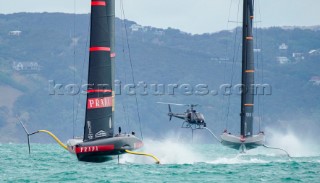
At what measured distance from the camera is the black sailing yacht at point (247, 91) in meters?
66.4

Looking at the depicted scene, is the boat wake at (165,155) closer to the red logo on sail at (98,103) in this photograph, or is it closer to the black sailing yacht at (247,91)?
the red logo on sail at (98,103)

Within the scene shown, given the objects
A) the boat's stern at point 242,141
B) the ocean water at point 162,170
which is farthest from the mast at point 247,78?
the ocean water at point 162,170

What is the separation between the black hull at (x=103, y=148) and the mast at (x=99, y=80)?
82cm

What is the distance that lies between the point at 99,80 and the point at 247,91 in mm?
21433

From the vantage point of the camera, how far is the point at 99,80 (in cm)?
4881

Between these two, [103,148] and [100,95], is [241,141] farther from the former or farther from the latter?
[103,148]

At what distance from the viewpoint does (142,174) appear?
154 feet

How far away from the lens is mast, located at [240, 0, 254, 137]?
68250 millimetres

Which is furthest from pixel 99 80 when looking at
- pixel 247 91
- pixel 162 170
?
pixel 247 91

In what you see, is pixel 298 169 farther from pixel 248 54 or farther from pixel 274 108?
pixel 274 108

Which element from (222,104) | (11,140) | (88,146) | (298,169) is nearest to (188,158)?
(298,169)

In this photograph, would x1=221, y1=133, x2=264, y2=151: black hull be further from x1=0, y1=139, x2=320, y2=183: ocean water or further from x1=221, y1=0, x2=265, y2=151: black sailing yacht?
x1=0, y1=139, x2=320, y2=183: ocean water

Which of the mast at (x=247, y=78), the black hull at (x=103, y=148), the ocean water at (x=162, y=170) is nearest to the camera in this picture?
the ocean water at (x=162, y=170)

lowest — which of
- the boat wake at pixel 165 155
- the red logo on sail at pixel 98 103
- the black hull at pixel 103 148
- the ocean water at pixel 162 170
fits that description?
the ocean water at pixel 162 170
